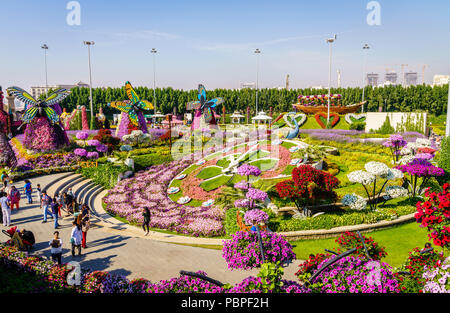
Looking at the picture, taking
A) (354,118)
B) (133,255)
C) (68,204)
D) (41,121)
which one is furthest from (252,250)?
(354,118)

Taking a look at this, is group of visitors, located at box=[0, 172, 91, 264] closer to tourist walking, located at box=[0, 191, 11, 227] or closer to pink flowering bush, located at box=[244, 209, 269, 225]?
tourist walking, located at box=[0, 191, 11, 227]

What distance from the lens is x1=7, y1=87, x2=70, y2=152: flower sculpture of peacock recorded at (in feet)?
98.2

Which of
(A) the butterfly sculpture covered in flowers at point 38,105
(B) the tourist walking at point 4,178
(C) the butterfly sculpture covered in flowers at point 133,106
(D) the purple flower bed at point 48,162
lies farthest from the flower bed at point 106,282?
(C) the butterfly sculpture covered in flowers at point 133,106

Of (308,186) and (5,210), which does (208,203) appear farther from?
(5,210)

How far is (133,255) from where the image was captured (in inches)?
510

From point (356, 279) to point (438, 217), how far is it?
3.21 m

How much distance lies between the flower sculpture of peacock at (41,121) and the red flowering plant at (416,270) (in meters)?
30.8

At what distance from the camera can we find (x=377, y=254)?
35.3 feet

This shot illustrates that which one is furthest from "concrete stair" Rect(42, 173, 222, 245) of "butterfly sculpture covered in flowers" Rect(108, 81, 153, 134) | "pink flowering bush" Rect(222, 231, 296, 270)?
"butterfly sculpture covered in flowers" Rect(108, 81, 153, 134)

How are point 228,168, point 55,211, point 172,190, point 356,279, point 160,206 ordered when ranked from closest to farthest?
point 356,279 < point 55,211 < point 160,206 < point 172,190 < point 228,168

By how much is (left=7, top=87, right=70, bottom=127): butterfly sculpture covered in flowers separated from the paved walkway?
56.1 feet

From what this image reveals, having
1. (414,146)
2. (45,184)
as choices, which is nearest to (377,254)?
(414,146)

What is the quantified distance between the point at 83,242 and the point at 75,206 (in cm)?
389

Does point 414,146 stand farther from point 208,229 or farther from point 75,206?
point 75,206
